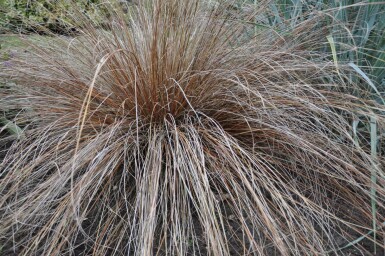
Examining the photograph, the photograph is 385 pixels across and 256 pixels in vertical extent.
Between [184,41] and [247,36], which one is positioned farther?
[247,36]

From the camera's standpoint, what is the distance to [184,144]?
200 cm

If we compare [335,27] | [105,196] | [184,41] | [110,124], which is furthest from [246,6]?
[105,196]

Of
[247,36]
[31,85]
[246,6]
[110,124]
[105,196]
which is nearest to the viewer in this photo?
[105,196]

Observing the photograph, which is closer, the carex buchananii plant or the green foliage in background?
the carex buchananii plant

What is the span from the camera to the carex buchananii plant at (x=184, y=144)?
1871 millimetres

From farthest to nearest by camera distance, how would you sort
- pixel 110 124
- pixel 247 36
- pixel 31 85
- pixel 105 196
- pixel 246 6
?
pixel 246 6
pixel 247 36
pixel 31 85
pixel 110 124
pixel 105 196

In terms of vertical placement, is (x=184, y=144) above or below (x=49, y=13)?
below

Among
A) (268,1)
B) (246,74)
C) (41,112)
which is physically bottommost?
(41,112)

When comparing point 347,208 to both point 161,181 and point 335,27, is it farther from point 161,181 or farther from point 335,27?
point 335,27

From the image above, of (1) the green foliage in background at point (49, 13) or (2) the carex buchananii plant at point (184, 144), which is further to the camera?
(1) the green foliage in background at point (49, 13)

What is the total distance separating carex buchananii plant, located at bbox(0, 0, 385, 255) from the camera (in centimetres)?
187

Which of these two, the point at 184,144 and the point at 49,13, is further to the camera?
the point at 49,13

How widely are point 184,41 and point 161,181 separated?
2.29 ft

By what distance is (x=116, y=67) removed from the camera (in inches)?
87.5
